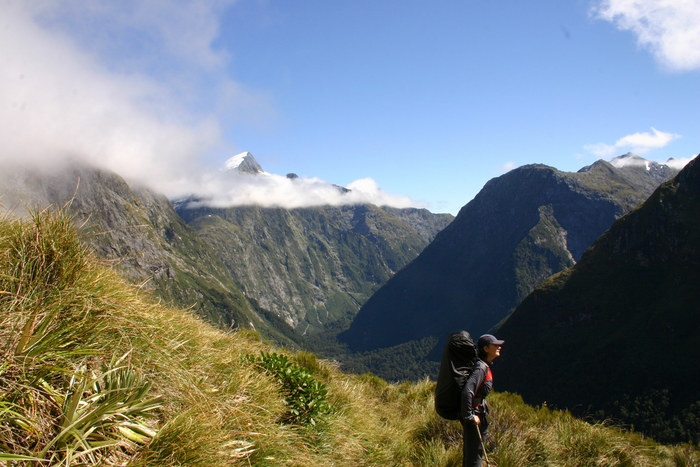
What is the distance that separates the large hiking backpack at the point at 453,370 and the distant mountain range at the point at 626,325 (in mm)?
113019

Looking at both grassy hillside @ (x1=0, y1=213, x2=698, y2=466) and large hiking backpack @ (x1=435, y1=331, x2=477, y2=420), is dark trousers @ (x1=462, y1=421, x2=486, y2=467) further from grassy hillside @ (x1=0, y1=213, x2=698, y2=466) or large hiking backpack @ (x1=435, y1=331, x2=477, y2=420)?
grassy hillside @ (x1=0, y1=213, x2=698, y2=466)

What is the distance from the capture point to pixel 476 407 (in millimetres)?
6461

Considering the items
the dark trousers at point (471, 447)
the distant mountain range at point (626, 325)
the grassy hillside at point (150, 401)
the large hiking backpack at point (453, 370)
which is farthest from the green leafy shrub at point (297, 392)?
the distant mountain range at point (626, 325)

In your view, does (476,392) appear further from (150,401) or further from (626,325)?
(626,325)

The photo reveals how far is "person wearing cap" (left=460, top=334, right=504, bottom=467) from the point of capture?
20.3ft

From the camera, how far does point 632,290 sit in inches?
6097

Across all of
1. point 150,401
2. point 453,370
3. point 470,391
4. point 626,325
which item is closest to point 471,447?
point 470,391

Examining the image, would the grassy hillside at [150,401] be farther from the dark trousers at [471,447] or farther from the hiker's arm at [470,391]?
the hiker's arm at [470,391]

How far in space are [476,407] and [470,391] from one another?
19.4 inches

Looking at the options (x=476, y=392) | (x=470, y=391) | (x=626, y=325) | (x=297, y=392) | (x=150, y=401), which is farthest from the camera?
(x=626, y=325)

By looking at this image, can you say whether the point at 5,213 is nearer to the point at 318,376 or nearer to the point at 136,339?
the point at 136,339

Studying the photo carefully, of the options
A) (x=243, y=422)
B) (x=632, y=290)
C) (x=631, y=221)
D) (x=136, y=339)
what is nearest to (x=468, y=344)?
(x=243, y=422)

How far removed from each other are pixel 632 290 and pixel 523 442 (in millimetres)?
186806

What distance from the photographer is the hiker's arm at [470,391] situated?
6122 mm
